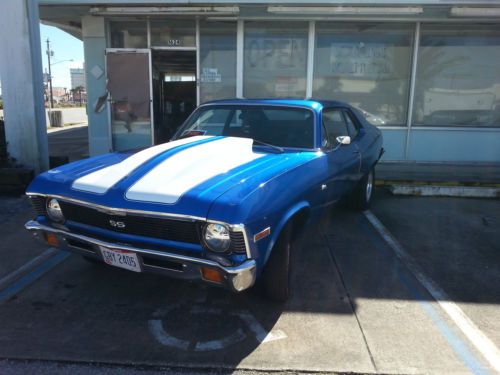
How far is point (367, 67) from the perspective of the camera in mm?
9078

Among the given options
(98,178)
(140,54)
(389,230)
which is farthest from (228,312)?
(140,54)

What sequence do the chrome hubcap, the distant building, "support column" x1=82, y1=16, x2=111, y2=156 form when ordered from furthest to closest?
the distant building → "support column" x1=82, y1=16, x2=111, y2=156 → the chrome hubcap

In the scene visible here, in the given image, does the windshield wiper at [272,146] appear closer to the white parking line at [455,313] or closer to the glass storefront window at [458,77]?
the white parking line at [455,313]

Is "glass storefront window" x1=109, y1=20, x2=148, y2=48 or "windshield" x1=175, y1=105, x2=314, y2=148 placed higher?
"glass storefront window" x1=109, y1=20, x2=148, y2=48

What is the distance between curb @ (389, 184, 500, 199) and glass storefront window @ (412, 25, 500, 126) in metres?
2.73

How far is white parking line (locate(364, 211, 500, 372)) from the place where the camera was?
2.83 metres

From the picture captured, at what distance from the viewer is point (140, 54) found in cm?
896

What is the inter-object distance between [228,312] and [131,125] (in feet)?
22.5

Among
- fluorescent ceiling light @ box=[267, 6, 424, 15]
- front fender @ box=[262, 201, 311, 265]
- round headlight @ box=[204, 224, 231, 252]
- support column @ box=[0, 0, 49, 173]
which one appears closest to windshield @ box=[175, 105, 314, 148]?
front fender @ box=[262, 201, 311, 265]

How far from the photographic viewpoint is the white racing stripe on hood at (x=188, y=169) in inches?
110

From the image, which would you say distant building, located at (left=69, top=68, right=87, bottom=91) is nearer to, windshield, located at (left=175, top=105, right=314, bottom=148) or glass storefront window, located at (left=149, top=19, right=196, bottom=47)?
glass storefront window, located at (left=149, top=19, right=196, bottom=47)

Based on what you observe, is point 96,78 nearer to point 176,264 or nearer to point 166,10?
Answer: point 166,10

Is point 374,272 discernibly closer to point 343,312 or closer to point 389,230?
point 343,312

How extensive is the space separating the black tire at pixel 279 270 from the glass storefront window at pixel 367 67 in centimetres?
655
